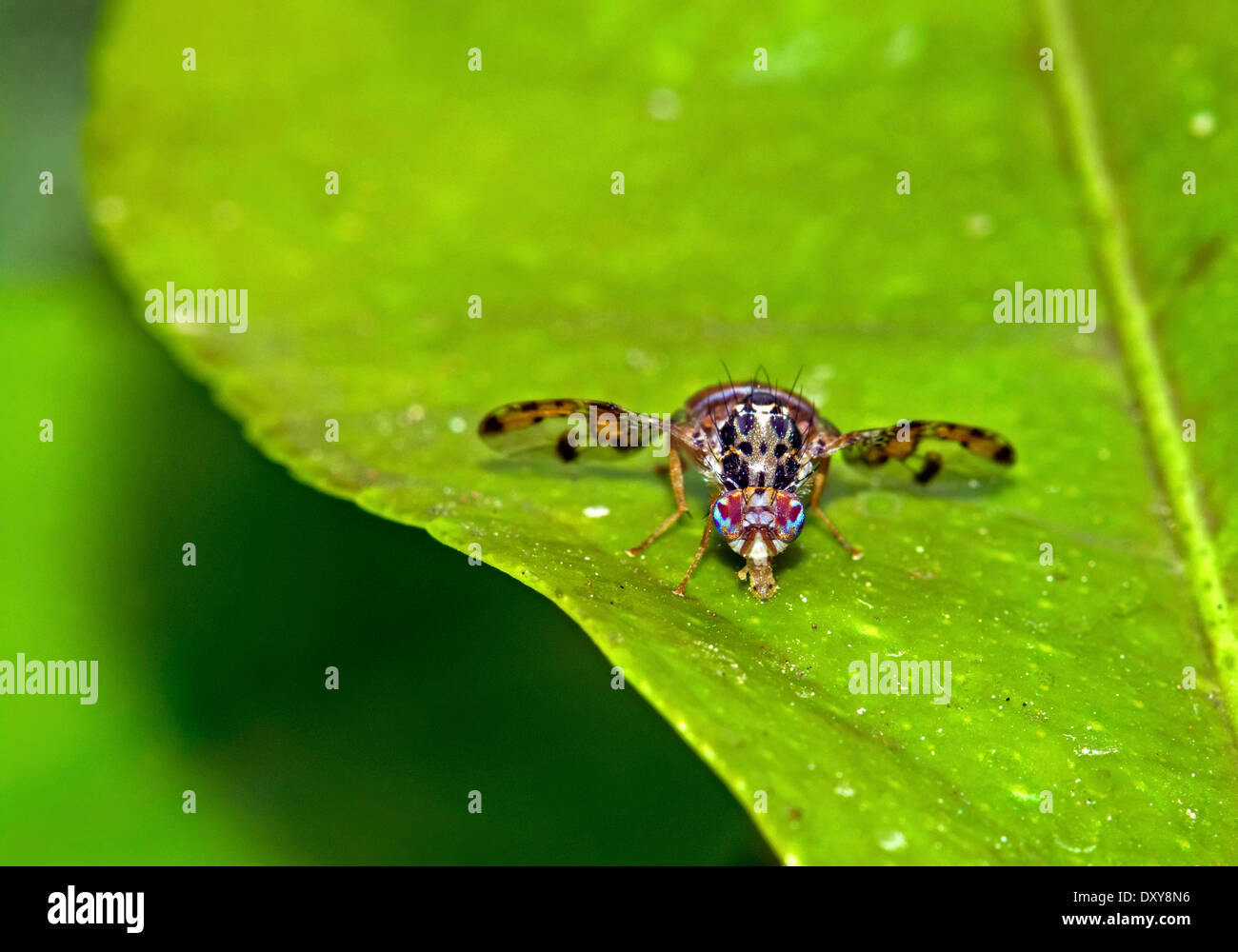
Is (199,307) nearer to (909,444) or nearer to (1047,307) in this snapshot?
(909,444)

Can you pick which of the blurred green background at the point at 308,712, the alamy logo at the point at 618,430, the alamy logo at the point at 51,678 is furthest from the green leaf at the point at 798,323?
the alamy logo at the point at 51,678

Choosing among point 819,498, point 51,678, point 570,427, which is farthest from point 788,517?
point 51,678

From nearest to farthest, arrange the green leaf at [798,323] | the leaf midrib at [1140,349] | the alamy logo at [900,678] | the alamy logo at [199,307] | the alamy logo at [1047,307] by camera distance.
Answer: the green leaf at [798,323] < the alamy logo at [900,678] < the leaf midrib at [1140,349] < the alamy logo at [1047,307] < the alamy logo at [199,307]

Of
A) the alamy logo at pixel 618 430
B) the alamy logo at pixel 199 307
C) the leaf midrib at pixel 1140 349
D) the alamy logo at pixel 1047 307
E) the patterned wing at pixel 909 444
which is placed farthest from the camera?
the alamy logo at pixel 199 307

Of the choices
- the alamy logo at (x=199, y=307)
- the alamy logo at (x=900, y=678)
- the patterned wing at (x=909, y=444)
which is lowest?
the alamy logo at (x=900, y=678)

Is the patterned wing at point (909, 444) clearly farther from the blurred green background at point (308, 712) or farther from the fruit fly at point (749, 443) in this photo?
the blurred green background at point (308, 712)
